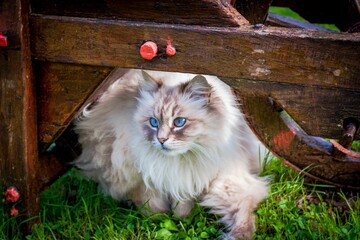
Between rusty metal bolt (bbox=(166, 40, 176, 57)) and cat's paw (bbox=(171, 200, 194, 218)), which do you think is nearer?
rusty metal bolt (bbox=(166, 40, 176, 57))

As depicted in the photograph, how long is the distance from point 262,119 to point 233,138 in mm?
213

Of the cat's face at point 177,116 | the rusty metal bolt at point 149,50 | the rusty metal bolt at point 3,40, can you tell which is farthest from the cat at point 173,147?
the rusty metal bolt at point 3,40

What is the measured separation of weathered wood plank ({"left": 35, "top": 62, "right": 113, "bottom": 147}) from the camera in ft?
6.79

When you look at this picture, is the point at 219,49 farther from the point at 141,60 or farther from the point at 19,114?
the point at 19,114

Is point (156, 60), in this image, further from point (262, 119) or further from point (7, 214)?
point (7, 214)

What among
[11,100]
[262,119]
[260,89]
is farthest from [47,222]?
[260,89]

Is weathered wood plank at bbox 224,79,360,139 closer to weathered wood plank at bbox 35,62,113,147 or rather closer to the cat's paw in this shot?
weathered wood plank at bbox 35,62,113,147

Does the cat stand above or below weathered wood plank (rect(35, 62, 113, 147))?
below

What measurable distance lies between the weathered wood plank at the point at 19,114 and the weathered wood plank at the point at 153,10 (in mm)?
110

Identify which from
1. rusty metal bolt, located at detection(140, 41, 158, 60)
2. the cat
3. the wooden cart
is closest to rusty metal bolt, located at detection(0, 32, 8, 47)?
the wooden cart

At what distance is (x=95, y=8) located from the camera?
193 cm

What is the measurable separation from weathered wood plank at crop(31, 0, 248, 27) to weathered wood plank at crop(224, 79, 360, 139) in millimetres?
238

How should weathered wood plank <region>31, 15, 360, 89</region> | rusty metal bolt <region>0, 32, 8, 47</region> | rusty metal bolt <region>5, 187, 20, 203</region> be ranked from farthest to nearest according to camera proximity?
rusty metal bolt <region>5, 187, 20, 203</region> → rusty metal bolt <region>0, 32, 8, 47</region> → weathered wood plank <region>31, 15, 360, 89</region>

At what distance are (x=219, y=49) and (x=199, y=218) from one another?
1055 millimetres
